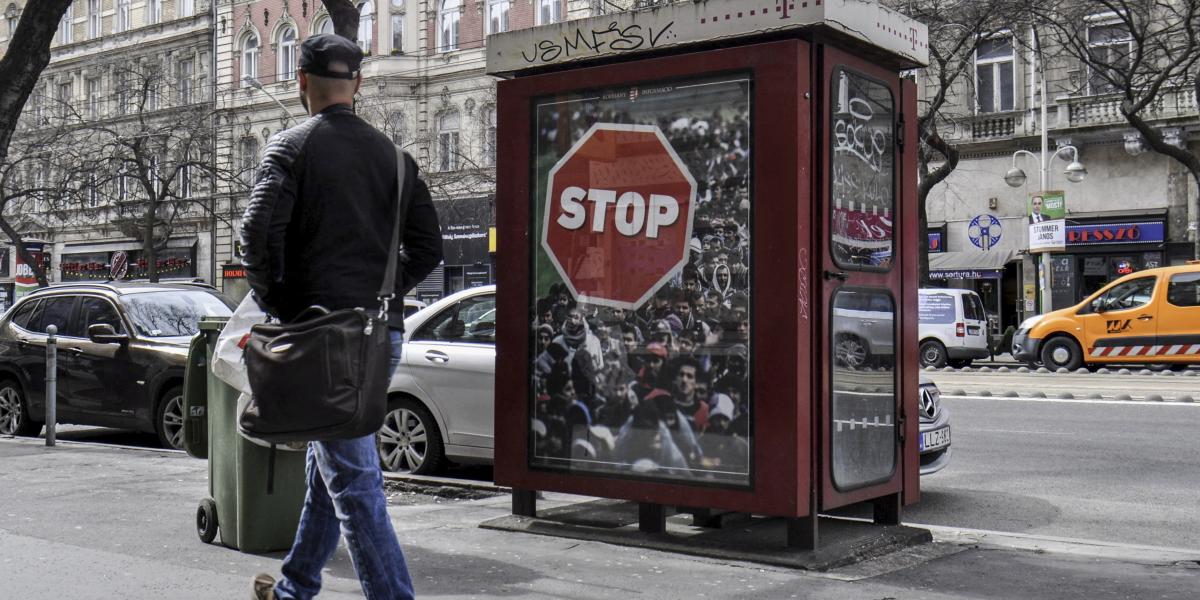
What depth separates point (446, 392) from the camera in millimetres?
9336

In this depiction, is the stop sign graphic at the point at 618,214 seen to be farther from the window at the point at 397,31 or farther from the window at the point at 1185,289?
the window at the point at 397,31

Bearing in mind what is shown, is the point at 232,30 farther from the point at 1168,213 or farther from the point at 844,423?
the point at 844,423

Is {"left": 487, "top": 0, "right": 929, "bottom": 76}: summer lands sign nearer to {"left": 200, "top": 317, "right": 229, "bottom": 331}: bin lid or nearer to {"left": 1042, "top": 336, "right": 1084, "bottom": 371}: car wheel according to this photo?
{"left": 200, "top": 317, "right": 229, "bottom": 331}: bin lid

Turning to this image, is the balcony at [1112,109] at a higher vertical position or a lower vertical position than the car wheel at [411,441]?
higher

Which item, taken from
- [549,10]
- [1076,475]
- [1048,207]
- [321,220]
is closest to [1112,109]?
[1048,207]

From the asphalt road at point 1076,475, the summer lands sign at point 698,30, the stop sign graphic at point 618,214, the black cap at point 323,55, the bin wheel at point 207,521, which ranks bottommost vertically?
the asphalt road at point 1076,475

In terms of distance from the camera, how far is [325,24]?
44312 mm

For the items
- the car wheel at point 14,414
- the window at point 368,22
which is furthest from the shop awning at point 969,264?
the car wheel at point 14,414

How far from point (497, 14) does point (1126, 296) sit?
2357 centimetres

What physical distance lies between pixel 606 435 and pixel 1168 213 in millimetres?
26690

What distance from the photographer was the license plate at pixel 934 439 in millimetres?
8539

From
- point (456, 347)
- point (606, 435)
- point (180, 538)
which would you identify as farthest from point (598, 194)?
point (456, 347)

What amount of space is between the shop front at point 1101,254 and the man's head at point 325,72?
28068mm

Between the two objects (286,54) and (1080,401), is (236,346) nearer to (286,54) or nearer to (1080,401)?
(1080,401)
